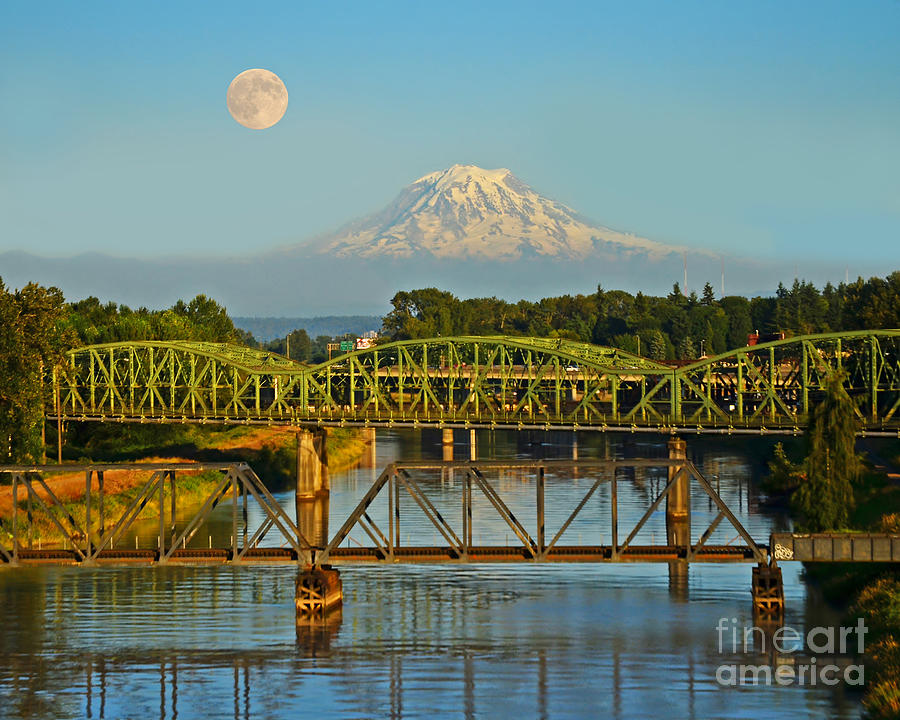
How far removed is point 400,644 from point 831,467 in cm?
3295

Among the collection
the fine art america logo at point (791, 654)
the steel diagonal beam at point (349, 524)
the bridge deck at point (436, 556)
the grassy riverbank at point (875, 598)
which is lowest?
the fine art america logo at point (791, 654)

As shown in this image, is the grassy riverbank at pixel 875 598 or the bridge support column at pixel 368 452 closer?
the grassy riverbank at pixel 875 598

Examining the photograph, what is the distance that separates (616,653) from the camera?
6291cm

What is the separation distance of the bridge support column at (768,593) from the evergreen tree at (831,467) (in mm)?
14729

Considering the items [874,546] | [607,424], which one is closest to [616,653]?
[874,546]

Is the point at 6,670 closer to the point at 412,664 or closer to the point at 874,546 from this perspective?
the point at 412,664

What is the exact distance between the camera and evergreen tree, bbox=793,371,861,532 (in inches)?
3273

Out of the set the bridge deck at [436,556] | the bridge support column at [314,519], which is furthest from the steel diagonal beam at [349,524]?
the bridge support column at [314,519]

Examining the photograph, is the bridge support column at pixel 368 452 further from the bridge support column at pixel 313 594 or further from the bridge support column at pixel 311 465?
the bridge support column at pixel 313 594

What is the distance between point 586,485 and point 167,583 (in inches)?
2289

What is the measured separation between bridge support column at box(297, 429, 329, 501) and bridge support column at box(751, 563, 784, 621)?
5691 cm

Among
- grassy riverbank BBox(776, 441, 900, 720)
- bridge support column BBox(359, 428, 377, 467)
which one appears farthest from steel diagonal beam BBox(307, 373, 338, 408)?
grassy riverbank BBox(776, 441, 900, 720)

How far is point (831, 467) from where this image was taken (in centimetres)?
8456

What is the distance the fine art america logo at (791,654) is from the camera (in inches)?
2302
